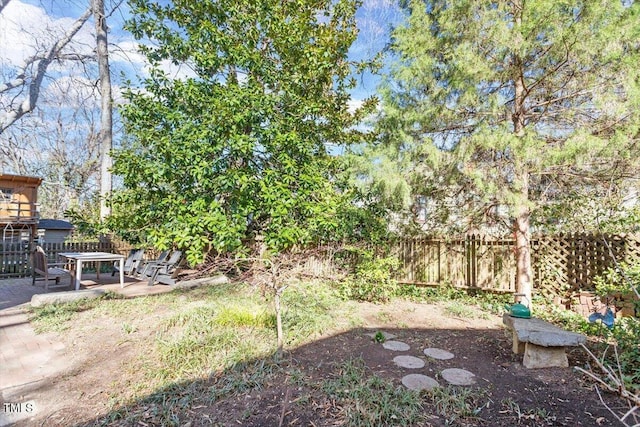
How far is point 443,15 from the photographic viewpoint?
17.2 ft

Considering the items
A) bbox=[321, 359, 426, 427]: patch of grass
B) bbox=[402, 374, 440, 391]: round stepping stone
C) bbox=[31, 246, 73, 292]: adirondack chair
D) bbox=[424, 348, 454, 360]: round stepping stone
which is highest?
bbox=[31, 246, 73, 292]: adirondack chair

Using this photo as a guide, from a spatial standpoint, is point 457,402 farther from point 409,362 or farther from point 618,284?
point 618,284

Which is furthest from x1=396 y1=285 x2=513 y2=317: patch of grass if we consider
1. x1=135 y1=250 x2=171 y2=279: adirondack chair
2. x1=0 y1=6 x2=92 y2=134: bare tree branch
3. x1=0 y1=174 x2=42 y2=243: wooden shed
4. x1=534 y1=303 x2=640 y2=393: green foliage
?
x1=0 y1=174 x2=42 y2=243: wooden shed

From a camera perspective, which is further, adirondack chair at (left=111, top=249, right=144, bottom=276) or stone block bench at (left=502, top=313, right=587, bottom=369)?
adirondack chair at (left=111, top=249, right=144, bottom=276)

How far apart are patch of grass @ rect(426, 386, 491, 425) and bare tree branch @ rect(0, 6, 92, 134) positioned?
38.8 feet

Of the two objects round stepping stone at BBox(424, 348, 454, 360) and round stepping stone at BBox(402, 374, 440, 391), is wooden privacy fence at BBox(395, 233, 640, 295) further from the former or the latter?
round stepping stone at BBox(402, 374, 440, 391)

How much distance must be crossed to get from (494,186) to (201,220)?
471 centimetres

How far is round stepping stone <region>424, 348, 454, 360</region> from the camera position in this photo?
11.6ft

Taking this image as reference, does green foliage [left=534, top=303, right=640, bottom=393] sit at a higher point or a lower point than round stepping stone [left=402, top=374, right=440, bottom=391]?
higher

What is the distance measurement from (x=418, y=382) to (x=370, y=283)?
3.16 metres

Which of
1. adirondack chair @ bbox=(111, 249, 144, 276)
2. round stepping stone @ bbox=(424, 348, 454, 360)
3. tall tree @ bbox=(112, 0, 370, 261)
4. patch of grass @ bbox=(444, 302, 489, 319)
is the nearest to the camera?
round stepping stone @ bbox=(424, 348, 454, 360)

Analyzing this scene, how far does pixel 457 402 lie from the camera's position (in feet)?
8.43

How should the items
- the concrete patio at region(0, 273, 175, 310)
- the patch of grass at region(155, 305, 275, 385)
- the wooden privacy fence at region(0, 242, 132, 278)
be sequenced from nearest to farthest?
the patch of grass at region(155, 305, 275, 385) < the concrete patio at region(0, 273, 175, 310) < the wooden privacy fence at region(0, 242, 132, 278)

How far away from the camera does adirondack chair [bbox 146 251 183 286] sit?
7.25m
